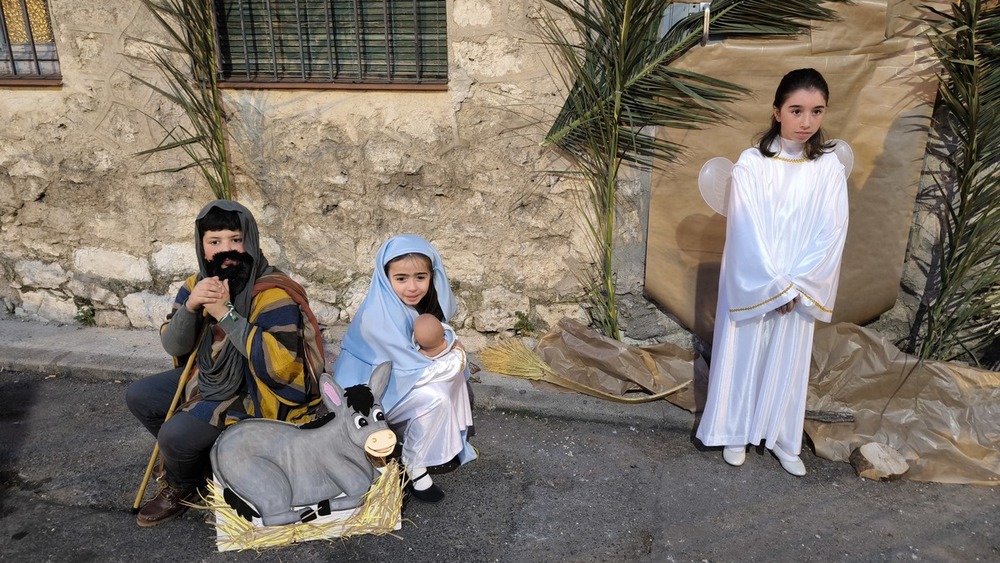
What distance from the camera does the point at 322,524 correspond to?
278 cm

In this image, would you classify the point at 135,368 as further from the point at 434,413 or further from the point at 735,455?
the point at 735,455

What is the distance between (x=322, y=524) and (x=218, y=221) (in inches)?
51.9

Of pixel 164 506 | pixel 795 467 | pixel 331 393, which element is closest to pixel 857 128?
pixel 795 467

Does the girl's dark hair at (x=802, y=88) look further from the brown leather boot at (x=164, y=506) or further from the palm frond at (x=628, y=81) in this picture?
the brown leather boot at (x=164, y=506)

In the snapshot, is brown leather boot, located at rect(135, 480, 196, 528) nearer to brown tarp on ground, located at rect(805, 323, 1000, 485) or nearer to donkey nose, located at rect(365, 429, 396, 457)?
donkey nose, located at rect(365, 429, 396, 457)

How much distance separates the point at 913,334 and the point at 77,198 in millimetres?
5600

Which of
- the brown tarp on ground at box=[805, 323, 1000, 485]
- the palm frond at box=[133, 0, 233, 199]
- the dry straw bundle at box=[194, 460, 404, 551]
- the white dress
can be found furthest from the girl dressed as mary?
the palm frond at box=[133, 0, 233, 199]

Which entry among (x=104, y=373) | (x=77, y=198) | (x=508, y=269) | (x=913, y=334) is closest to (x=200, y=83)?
(x=77, y=198)

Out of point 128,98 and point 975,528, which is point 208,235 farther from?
point 975,528

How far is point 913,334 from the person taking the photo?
4.01m

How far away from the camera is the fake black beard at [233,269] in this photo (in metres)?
2.79

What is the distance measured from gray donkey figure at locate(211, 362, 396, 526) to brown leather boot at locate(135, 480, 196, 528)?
1.54 ft

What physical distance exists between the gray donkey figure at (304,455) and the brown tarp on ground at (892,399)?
1.79 m

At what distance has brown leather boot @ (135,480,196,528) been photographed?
2953 millimetres
